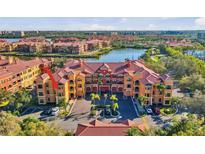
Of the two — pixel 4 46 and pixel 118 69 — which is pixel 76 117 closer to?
pixel 118 69

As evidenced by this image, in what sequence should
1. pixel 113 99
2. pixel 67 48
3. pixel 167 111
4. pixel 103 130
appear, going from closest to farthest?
pixel 103 130 < pixel 167 111 < pixel 113 99 < pixel 67 48

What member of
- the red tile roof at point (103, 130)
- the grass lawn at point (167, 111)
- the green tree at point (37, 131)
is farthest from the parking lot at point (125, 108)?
the green tree at point (37, 131)

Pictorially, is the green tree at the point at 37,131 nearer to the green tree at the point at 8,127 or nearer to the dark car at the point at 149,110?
the green tree at the point at 8,127

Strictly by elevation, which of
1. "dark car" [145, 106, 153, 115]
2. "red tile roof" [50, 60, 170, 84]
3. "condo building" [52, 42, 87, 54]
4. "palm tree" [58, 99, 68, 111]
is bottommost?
"dark car" [145, 106, 153, 115]

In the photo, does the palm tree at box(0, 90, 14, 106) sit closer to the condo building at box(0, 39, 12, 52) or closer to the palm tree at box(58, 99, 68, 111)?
the palm tree at box(58, 99, 68, 111)

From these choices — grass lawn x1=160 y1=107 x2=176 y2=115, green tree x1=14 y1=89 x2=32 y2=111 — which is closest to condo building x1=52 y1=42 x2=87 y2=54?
green tree x1=14 y1=89 x2=32 y2=111

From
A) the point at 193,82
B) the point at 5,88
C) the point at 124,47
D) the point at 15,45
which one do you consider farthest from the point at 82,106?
the point at 124,47

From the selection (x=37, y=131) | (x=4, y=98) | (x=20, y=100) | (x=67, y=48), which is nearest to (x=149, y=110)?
(x=37, y=131)

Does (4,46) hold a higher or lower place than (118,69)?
higher

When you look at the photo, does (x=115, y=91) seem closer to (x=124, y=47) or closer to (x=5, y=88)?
Answer: (x=5, y=88)
